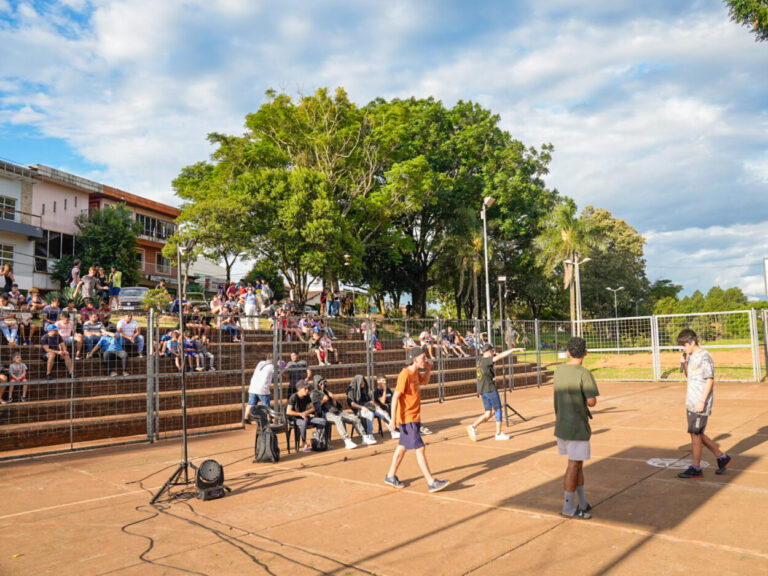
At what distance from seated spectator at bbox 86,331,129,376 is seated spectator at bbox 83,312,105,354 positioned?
101mm

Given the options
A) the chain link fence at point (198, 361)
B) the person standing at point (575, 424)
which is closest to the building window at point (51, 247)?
the chain link fence at point (198, 361)

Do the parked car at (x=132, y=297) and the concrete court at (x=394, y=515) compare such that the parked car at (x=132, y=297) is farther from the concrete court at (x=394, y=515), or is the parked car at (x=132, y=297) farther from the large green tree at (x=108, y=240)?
the concrete court at (x=394, y=515)

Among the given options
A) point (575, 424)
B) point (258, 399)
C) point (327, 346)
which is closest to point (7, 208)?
point (327, 346)

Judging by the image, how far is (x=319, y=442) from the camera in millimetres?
9500

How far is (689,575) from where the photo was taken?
4020 millimetres

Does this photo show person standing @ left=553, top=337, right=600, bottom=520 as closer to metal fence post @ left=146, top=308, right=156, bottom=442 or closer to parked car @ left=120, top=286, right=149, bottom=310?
metal fence post @ left=146, top=308, right=156, bottom=442

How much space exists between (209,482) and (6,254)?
107ft

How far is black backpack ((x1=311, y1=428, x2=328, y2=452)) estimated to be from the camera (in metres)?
9.49

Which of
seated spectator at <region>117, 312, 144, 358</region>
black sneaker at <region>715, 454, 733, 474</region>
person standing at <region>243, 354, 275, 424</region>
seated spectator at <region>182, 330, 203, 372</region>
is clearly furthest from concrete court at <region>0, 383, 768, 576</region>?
seated spectator at <region>182, 330, 203, 372</region>

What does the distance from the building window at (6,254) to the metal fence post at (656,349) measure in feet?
111

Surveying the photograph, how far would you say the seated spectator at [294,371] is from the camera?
11.2m

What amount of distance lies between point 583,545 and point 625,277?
184ft

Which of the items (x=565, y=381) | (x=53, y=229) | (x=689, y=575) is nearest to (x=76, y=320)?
(x=565, y=381)

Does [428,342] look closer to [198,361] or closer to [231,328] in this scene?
[231,328]
